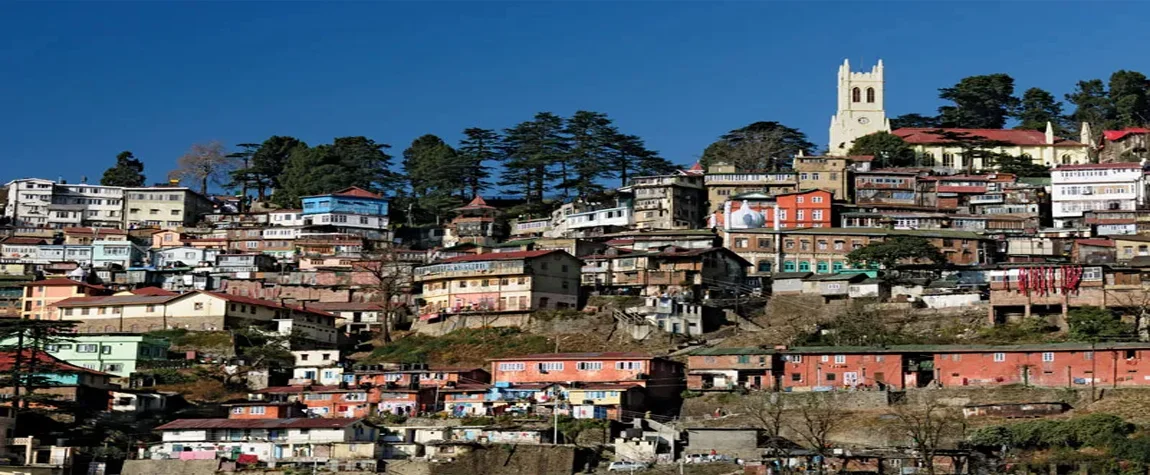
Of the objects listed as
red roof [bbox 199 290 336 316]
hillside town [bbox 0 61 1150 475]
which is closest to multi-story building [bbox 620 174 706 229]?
hillside town [bbox 0 61 1150 475]

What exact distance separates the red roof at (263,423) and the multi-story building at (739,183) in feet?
148

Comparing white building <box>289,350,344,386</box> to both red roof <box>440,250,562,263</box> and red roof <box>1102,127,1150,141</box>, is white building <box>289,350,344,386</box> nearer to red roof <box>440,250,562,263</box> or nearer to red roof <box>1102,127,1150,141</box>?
red roof <box>440,250,562,263</box>

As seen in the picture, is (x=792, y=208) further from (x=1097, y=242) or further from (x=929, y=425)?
(x=929, y=425)

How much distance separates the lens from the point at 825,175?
104938 mm

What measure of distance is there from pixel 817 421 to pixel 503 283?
2331 cm

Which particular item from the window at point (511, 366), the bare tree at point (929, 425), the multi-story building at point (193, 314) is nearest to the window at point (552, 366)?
the window at point (511, 366)

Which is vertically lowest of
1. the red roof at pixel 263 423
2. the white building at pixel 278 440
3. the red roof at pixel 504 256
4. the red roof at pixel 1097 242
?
the white building at pixel 278 440

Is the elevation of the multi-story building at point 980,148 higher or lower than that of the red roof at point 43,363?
higher

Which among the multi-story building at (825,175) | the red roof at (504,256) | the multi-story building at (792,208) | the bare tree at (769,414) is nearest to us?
the bare tree at (769,414)

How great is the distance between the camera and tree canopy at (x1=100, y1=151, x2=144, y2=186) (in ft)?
420

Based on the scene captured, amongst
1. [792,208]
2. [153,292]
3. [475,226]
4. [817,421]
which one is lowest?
[817,421]

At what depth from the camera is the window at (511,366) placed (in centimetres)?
7131

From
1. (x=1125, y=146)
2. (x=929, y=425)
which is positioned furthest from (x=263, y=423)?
(x=1125, y=146)

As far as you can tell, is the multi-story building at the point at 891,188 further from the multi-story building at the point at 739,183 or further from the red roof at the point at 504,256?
the red roof at the point at 504,256
